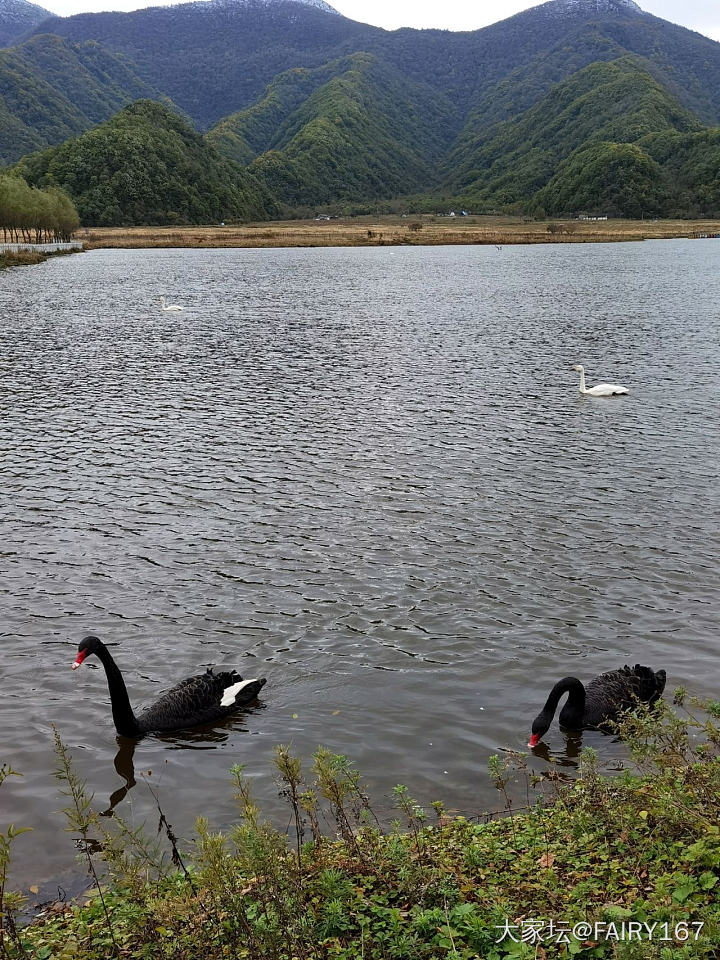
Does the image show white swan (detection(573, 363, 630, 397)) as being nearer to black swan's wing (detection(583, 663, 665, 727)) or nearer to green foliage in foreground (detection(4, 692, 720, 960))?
black swan's wing (detection(583, 663, 665, 727))

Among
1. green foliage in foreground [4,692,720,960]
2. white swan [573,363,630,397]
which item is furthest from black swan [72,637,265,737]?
white swan [573,363,630,397]

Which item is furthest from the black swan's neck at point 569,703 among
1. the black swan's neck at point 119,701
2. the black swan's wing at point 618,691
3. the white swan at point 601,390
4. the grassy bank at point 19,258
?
the grassy bank at point 19,258

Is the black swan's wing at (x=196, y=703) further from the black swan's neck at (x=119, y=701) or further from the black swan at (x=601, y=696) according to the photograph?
the black swan at (x=601, y=696)

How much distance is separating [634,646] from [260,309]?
51876 mm

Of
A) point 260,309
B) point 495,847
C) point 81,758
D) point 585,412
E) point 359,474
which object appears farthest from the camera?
point 260,309

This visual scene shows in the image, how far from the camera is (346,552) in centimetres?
1658

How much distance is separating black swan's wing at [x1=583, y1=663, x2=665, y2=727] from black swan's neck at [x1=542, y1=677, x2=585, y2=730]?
127 mm

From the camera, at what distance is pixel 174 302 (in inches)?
2574

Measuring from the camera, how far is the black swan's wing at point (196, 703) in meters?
11.1

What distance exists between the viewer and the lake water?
10.9m

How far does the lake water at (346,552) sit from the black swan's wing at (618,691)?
0.46m

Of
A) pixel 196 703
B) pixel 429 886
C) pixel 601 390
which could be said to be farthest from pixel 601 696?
pixel 601 390

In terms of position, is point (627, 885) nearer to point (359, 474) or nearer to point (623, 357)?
point (359, 474)

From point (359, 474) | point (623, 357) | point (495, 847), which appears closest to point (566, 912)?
point (495, 847)
